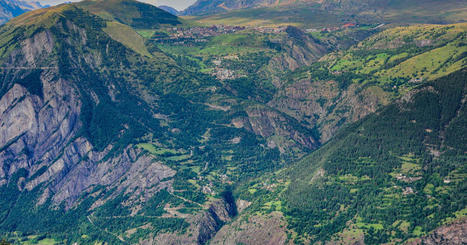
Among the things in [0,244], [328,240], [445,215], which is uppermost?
[0,244]

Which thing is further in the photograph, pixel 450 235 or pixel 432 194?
pixel 432 194

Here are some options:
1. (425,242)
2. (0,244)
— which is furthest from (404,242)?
(0,244)

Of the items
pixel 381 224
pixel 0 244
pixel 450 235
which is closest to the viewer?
pixel 0 244

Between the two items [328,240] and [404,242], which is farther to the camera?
[328,240]

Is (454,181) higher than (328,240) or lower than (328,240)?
higher

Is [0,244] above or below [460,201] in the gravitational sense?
above

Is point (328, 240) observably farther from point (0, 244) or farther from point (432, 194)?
point (0, 244)

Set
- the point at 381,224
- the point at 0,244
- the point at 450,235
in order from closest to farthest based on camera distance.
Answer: the point at 0,244, the point at 450,235, the point at 381,224

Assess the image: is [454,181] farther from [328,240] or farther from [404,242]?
[328,240]

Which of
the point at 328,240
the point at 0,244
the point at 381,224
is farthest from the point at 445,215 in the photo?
the point at 0,244
